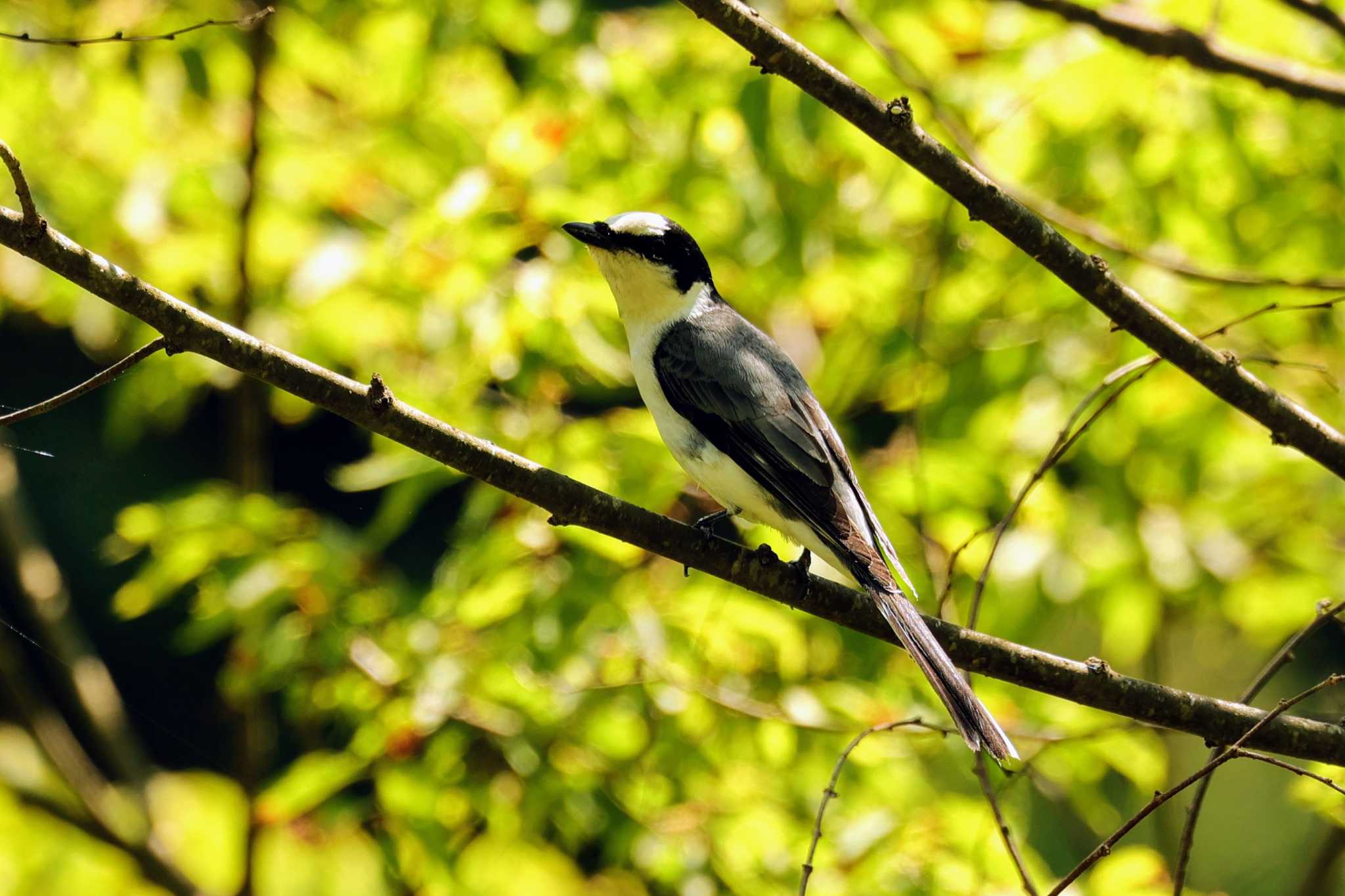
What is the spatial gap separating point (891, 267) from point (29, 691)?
331cm

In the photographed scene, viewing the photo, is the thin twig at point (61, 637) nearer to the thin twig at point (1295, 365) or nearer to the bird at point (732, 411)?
the bird at point (732, 411)

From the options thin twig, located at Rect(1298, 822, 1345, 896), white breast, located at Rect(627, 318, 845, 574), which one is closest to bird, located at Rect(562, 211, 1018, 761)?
white breast, located at Rect(627, 318, 845, 574)

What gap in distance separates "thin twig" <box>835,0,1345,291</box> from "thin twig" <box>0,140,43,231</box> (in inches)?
75.5

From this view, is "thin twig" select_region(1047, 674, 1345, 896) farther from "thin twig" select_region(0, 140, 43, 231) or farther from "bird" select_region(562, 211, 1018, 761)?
"thin twig" select_region(0, 140, 43, 231)

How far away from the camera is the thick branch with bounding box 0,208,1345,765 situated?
6.89 feet

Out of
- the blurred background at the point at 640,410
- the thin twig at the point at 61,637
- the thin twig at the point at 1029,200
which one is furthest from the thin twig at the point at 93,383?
the thin twig at the point at 61,637

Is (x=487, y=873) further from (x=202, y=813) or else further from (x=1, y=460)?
(x=1, y=460)

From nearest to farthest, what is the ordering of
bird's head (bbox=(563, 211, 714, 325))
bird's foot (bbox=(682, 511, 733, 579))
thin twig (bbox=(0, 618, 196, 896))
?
1. bird's foot (bbox=(682, 511, 733, 579))
2. bird's head (bbox=(563, 211, 714, 325))
3. thin twig (bbox=(0, 618, 196, 896))

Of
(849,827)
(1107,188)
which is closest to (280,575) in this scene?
(849,827)

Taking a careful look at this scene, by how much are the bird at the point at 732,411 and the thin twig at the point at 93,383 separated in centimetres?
147

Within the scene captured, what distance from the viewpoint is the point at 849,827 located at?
3.26 meters

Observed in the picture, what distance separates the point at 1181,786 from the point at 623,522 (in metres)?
1.09

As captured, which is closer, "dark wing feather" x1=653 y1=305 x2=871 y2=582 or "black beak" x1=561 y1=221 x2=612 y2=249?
"dark wing feather" x1=653 y1=305 x2=871 y2=582

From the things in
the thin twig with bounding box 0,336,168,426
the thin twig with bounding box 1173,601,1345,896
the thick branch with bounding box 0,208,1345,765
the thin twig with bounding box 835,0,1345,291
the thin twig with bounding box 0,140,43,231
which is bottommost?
the thin twig with bounding box 0,336,168,426
